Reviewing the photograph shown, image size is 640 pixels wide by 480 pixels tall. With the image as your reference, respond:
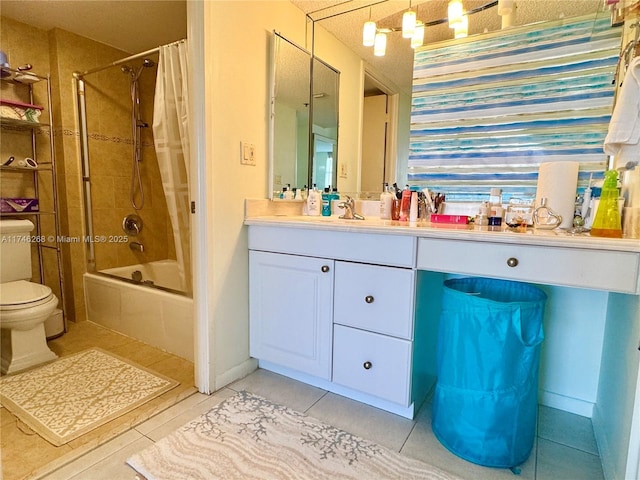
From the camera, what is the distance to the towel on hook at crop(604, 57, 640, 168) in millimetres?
979

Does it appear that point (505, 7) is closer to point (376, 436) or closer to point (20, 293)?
point (376, 436)

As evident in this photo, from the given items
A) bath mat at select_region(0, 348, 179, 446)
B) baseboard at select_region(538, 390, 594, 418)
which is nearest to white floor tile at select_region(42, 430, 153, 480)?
bath mat at select_region(0, 348, 179, 446)

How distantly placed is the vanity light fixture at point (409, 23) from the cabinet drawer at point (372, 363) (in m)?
1.51

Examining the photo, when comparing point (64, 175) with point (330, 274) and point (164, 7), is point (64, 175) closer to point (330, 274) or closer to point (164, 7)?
point (164, 7)

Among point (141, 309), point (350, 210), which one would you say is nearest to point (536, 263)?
point (350, 210)

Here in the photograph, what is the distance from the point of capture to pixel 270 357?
1.74m

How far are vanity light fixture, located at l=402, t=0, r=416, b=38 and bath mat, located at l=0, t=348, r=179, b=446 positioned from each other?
7.06 ft

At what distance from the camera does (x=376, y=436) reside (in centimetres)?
134

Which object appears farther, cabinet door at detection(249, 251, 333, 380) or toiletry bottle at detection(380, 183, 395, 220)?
toiletry bottle at detection(380, 183, 395, 220)

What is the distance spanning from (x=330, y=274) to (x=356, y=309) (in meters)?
0.19

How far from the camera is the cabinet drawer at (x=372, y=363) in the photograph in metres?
1.36

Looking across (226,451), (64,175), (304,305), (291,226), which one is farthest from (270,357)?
(64,175)

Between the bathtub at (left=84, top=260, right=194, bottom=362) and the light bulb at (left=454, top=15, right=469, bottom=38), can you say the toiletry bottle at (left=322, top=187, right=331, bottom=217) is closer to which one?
the bathtub at (left=84, top=260, right=194, bottom=362)

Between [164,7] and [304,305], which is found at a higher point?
[164,7]
